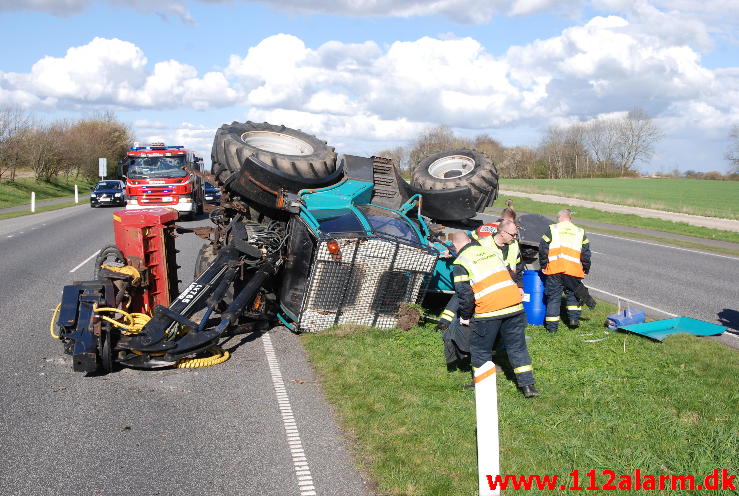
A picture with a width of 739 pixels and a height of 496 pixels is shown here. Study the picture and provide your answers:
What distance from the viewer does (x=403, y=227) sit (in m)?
8.67

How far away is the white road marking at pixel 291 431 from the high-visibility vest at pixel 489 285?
6.48 feet

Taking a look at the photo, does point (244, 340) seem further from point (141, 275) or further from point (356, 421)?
point (356, 421)

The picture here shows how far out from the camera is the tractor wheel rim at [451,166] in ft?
43.4

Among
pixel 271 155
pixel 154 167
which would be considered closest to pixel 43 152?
pixel 154 167

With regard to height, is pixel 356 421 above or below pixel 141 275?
below

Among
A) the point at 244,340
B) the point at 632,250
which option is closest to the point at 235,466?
the point at 244,340

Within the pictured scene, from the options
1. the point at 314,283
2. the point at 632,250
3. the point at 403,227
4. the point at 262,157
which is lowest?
the point at 632,250

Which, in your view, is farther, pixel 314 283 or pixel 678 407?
pixel 314 283

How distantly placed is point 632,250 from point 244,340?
14436 mm

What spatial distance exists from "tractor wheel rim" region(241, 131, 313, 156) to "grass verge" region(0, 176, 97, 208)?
2971 centimetres

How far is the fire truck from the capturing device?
25812 millimetres

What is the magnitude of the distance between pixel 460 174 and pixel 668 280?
4973 millimetres

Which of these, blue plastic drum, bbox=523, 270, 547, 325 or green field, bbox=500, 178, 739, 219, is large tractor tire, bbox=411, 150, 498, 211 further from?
green field, bbox=500, 178, 739, 219

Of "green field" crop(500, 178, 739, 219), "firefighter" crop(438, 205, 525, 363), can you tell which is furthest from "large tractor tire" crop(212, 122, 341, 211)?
"green field" crop(500, 178, 739, 219)
